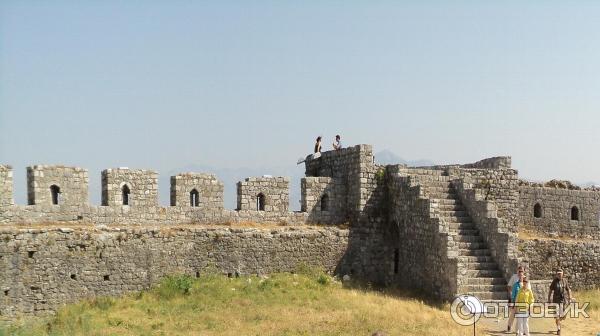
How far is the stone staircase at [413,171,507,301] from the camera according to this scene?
17.6m

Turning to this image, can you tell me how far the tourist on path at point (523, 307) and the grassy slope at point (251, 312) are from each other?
1079 mm

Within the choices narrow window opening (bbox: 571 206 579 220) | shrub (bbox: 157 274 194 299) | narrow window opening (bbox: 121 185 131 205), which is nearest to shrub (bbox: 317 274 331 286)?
shrub (bbox: 157 274 194 299)

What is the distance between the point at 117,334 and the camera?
1467 centimetres

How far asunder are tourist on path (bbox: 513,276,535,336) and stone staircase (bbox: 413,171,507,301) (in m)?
2.56

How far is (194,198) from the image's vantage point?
19.7m

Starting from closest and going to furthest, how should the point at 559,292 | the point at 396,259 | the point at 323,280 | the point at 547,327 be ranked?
the point at 547,327 < the point at 559,292 < the point at 323,280 < the point at 396,259

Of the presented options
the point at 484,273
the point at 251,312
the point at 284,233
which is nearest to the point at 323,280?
the point at 284,233

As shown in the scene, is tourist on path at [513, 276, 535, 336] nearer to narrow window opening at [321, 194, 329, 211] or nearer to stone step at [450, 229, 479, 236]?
stone step at [450, 229, 479, 236]

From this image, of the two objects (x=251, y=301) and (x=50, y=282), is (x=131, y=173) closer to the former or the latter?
(x=50, y=282)

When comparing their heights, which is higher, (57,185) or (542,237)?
(57,185)

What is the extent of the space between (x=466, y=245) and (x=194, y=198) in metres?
8.25

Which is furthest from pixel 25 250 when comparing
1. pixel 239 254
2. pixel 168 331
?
pixel 239 254

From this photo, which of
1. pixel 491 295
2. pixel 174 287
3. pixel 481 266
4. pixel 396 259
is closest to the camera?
pixel 491 295

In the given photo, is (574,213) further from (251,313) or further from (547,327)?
(251,313)
